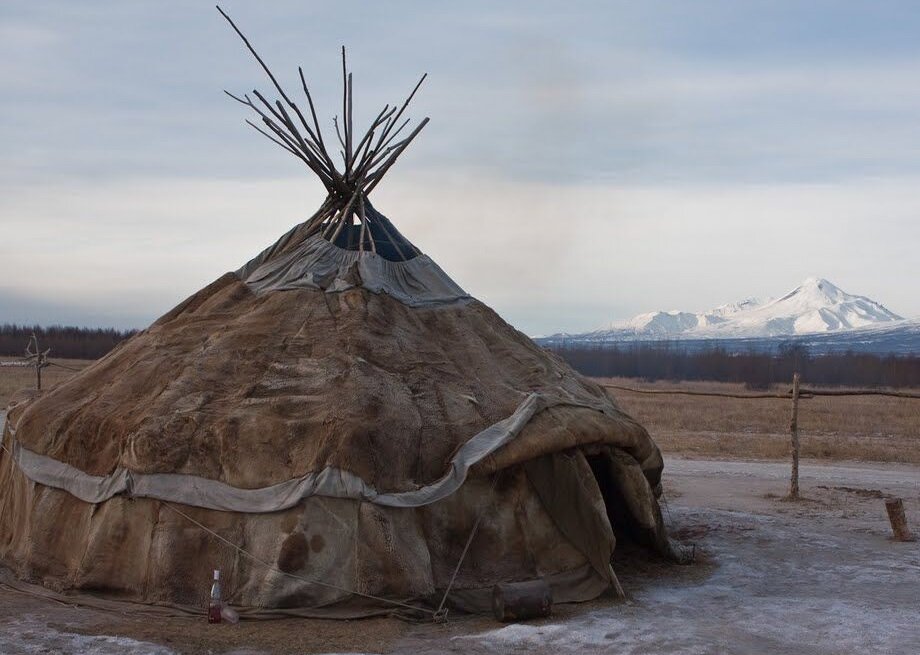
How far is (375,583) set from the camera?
731 cm

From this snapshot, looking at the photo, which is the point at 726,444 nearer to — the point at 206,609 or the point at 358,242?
the point at 358,242

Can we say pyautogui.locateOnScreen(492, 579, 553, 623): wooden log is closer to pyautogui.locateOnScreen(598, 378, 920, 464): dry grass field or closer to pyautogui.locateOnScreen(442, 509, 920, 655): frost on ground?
pyautogui.locateOnScreen(442, 509, 920, 655): frost on ground

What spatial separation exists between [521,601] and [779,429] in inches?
771

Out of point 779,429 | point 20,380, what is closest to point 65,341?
point 20,380

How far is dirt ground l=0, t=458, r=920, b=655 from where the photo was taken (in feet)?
21.6

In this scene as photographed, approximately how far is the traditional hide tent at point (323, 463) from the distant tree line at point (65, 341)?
6479 centimetres

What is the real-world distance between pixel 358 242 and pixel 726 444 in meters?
13.2

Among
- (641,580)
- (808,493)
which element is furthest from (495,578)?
(808,493)

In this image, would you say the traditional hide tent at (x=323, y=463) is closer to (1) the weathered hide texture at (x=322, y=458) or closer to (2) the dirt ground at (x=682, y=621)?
(1) the weathered hide texture at (x=322, y=458)

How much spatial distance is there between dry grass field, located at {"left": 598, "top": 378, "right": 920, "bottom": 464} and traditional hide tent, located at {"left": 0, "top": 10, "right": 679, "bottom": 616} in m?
11.6

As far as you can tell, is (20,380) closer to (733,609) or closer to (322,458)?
(322,458)

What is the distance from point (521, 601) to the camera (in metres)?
7.22

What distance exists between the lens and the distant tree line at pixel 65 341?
7844cm

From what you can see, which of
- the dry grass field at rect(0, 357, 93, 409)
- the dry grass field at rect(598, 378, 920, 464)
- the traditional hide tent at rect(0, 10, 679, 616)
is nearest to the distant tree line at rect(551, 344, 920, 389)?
the dry grass field at rect(598, 378, 920, 464)
